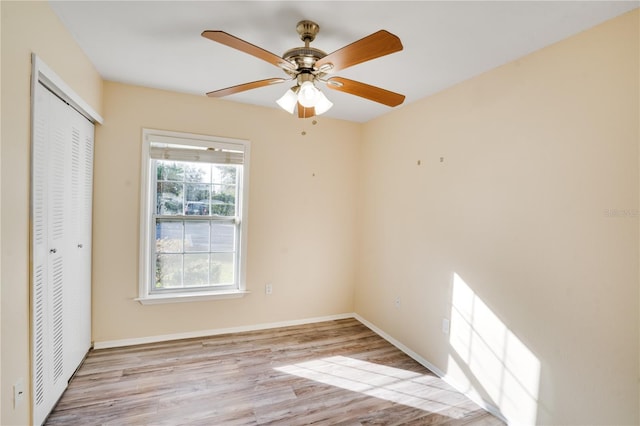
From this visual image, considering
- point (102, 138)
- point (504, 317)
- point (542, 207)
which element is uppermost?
point (102, 138)

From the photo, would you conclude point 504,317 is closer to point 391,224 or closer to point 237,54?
point 391,224

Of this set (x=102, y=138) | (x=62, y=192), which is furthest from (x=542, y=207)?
(x=102, y=138)

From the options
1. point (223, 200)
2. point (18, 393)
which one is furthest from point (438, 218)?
point (18, 393)

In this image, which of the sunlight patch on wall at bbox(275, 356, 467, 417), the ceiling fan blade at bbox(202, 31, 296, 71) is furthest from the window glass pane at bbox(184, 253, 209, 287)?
the ceiling fan blade at bbox(202, 31, 296, 71)

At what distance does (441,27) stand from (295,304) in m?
2.97

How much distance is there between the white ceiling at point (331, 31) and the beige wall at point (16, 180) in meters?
0.28

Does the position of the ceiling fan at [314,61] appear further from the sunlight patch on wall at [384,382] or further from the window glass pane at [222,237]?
the sunlight patch on wall at [384,382]

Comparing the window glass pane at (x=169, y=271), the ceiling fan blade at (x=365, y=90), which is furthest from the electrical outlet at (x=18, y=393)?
the ceiling fan blade at (x=365, y=90)

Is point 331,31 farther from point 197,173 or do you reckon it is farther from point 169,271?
point 169,271

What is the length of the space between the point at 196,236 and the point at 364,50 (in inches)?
99.0

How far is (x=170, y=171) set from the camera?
120 inches

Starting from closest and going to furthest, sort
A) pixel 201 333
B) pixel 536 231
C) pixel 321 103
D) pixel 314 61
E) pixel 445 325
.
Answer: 1. pixel 314 61
2. pixel 321 103
3. pixel 536 231
4. pixel 445 325
5. pixel 201 333

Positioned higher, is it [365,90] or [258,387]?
[365,90]

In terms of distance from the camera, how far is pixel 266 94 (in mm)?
2920
